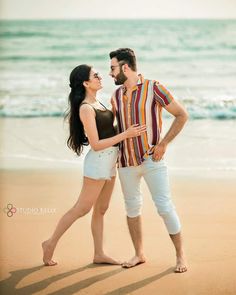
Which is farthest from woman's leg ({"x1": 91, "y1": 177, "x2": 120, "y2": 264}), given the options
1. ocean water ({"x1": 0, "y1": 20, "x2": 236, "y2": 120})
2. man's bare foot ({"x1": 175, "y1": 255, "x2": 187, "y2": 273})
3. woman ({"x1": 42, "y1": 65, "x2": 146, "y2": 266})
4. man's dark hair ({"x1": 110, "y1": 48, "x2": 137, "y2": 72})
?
ocean water ({"x1": 0, "y1": 20, "x2": 236, "y2": 120})

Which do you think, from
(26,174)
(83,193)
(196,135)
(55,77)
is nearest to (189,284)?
(83,193)

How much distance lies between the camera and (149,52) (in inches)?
425

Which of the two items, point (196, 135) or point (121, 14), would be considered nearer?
point (196, 135)

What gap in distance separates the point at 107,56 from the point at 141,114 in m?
7.65

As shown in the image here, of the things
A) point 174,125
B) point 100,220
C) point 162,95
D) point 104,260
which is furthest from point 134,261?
point 162,95

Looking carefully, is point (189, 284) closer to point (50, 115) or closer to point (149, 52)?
point (50, 115)

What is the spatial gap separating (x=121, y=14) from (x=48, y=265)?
296 inches

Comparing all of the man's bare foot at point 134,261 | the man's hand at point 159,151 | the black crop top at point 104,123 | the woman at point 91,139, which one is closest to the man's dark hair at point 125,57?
the woman at point 91,139

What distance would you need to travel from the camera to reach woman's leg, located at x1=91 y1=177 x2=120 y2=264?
10.7 ft

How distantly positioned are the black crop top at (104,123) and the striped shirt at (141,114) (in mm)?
58

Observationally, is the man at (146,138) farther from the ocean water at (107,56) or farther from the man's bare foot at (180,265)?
the ocean water at (107,56)

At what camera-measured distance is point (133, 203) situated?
320 centimetres

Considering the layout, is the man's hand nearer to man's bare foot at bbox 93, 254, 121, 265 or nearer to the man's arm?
the man's arm

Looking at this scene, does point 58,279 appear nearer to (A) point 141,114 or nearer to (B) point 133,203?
(B) point 133,203
